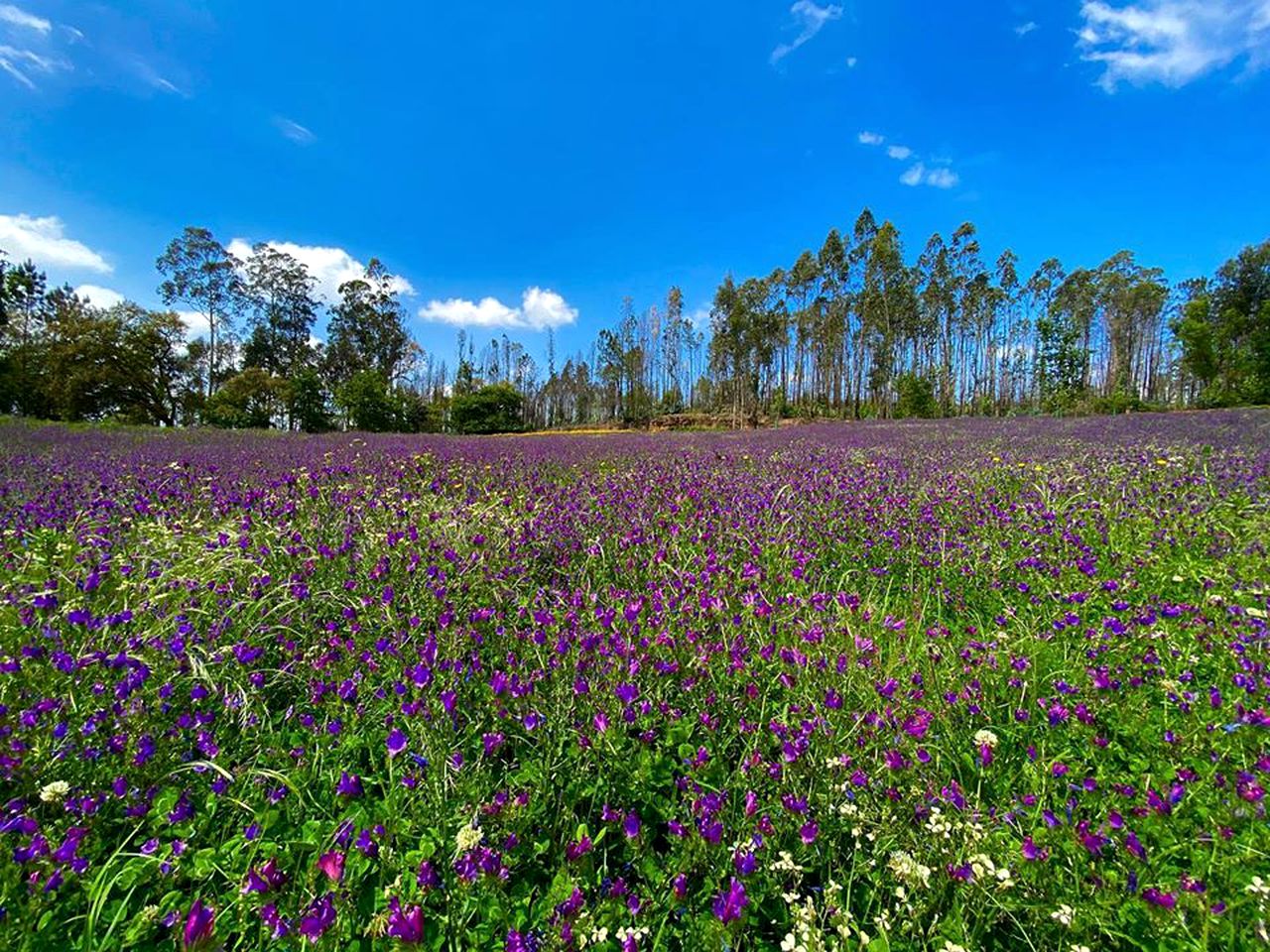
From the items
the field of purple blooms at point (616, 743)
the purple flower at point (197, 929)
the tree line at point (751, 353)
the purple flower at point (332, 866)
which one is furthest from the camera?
the tree line at point (751, 353)

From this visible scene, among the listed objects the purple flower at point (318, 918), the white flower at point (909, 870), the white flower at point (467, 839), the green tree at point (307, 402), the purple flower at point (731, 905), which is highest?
the green tree at point (307, 402)

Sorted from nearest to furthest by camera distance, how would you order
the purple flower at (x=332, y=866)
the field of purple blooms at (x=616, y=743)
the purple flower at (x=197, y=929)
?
the purple flower at (x=197, y=929), the purple flower at (x=332, y=866), the field of purple blooms at (x=616, y=743)

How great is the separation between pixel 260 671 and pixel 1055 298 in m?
65.7

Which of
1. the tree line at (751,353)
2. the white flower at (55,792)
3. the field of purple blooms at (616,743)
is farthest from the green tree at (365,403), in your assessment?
the white flower at (55,792)

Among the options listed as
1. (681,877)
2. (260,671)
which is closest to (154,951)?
(260,671)

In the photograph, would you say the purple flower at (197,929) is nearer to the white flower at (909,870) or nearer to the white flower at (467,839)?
the white flower at (467,839)

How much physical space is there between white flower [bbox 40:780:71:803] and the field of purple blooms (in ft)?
0.04

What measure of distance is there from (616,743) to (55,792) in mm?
1574

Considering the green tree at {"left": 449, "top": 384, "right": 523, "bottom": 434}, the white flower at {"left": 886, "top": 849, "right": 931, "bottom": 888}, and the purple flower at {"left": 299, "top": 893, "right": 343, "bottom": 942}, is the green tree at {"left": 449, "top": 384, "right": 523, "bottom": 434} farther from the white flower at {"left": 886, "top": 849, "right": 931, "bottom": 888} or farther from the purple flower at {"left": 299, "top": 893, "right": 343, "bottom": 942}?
the white flower at {"left": 886, "top": 849, "right": 931, "bottom": 888}

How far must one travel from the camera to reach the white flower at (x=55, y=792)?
4.41 ft

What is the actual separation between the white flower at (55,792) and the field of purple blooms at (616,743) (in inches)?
0.5

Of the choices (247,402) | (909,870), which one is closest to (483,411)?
(247,402)

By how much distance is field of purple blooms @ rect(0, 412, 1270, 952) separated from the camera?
50.4 inches

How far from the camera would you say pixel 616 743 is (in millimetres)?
1775
